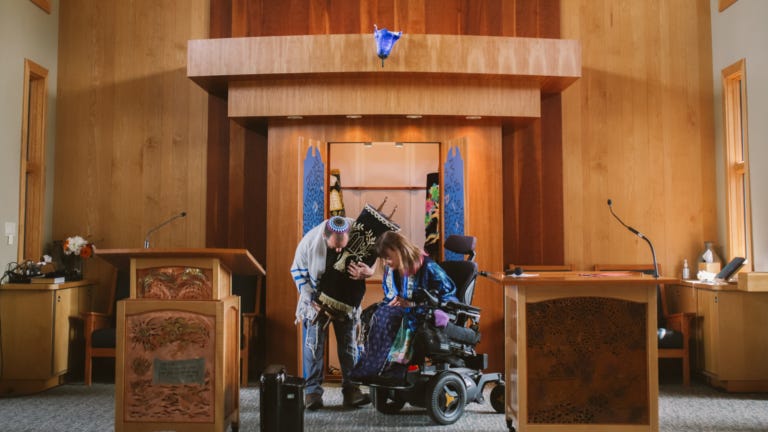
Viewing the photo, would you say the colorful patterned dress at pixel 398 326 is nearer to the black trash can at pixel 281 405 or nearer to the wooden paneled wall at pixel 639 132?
the black trash can at pixel 281 405

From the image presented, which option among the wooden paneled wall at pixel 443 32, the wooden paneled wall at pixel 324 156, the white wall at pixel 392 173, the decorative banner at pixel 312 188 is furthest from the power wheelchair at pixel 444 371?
the white wall at pixel 392 173

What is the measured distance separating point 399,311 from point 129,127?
12.7 feet

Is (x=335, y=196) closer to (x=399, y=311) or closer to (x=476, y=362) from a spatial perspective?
(x=399, y=311)

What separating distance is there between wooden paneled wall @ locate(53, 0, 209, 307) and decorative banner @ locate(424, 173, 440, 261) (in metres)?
2.27

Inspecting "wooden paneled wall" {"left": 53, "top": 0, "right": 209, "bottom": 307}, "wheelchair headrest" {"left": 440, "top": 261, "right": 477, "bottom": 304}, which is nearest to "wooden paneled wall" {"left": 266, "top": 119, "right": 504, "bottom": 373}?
"wooden paneled wall" {"left": 53, "top": 0, "right": 209, "bottom": 307}

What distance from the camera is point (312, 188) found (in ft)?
21.4

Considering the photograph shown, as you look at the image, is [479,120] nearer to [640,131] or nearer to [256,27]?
[640,131]

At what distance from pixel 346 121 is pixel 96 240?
2842 mm

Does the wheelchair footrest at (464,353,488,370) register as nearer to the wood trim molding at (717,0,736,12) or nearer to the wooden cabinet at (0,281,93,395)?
the wooden cabinet at (0,281,93,395)

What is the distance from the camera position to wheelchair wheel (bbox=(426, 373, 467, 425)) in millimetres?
4703

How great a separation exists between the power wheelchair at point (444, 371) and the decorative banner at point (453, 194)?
55.1 inches

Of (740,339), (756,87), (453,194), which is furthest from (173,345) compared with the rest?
(756,87)

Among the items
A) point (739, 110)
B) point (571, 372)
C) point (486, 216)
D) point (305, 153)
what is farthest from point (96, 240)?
point (739, 110)

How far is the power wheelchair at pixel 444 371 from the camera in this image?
4.76m
